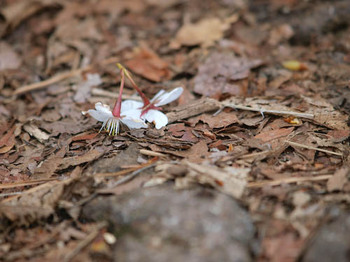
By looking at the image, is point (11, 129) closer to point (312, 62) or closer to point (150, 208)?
point (150, 208)

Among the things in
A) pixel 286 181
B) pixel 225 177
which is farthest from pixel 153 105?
pixel 286 181

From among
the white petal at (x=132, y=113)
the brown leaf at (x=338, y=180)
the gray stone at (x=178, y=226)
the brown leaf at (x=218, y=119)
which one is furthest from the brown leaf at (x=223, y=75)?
the gray stone at (x=178, y=226)

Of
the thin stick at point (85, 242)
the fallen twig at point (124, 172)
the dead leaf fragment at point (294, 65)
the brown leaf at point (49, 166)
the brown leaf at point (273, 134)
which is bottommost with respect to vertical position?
the brown leaf at point (273, 134)

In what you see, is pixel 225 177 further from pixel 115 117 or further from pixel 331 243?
pixel 115 117

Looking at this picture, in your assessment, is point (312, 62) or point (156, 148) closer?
point (156, 148)

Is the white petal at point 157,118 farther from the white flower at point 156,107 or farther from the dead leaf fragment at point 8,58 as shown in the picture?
the dead leaf fragment at point 8,58

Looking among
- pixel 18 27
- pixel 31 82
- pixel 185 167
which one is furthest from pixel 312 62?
pixel 18 27
